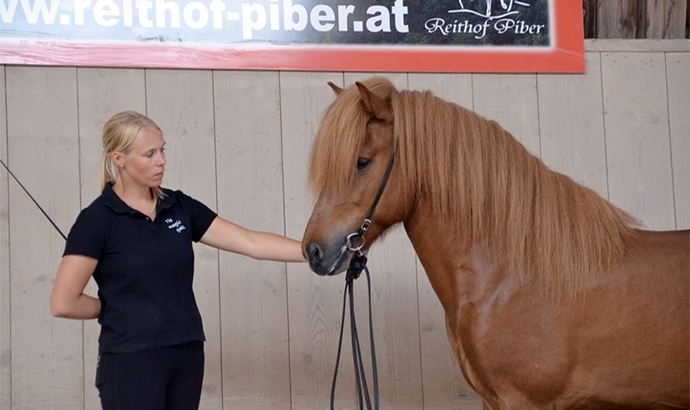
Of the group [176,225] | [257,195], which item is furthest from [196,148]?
Result: [176,225]

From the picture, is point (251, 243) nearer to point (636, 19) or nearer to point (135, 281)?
point (135, 281)

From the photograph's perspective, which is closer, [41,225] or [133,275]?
[133,275]

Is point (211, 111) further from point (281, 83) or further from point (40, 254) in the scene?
point (40, 254)

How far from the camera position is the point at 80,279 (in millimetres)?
2010


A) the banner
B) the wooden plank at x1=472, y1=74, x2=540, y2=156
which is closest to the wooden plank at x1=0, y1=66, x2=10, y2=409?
the banner

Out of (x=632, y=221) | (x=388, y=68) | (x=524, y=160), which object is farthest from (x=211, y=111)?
(x=632, y=221)

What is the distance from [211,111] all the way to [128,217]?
1.18 meters

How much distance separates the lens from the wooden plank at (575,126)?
343 centimetres

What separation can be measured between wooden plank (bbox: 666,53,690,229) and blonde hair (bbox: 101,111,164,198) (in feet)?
7.87

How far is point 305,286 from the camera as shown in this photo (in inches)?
126

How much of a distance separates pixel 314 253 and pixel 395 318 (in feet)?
4.33

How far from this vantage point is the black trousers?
1974 mm

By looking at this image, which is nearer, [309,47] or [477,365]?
[477,365]

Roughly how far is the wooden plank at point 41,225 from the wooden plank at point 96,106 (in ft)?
0.10
